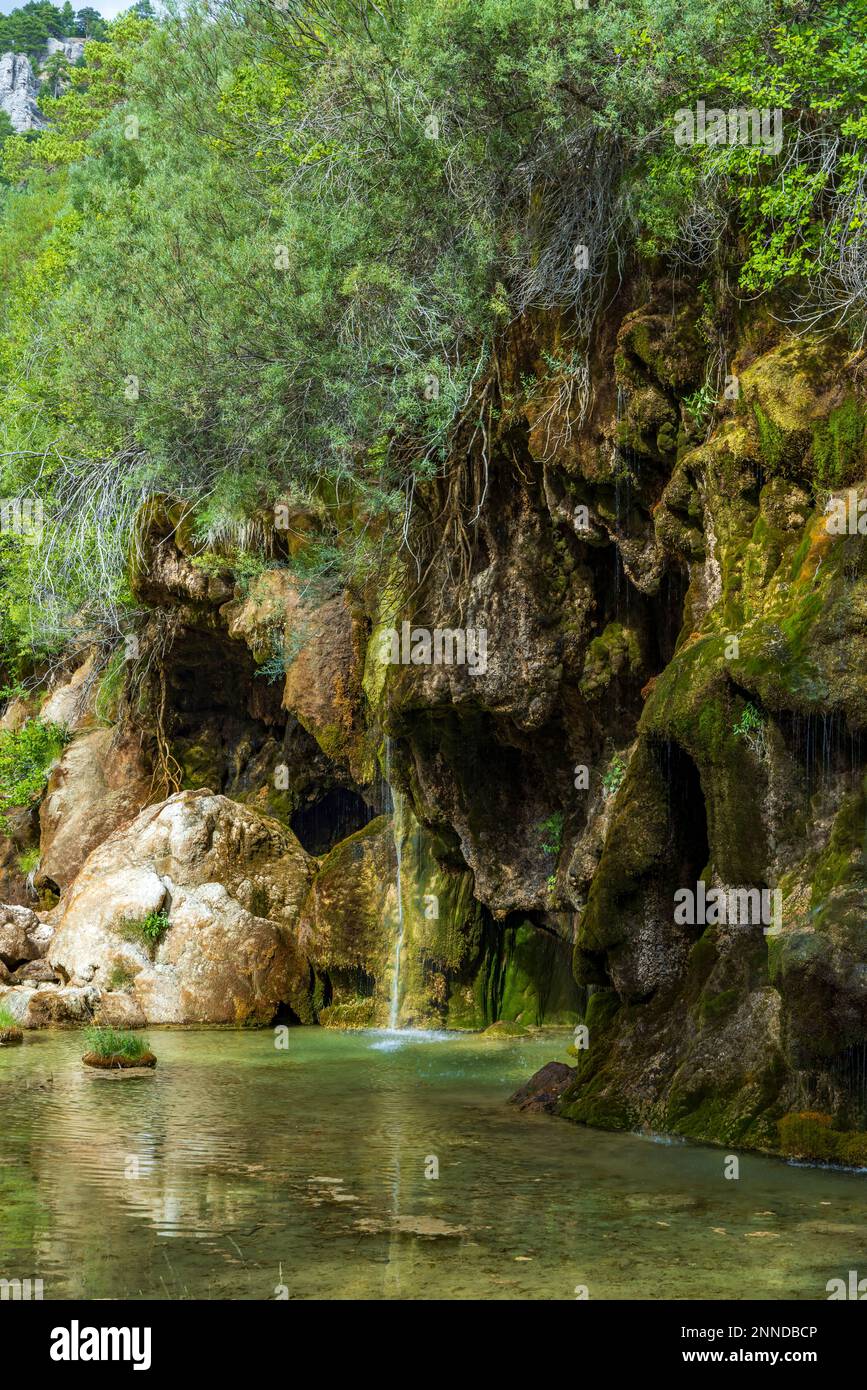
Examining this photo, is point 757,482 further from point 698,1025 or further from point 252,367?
point 252,367

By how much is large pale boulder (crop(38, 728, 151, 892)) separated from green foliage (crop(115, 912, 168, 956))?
5023 mm

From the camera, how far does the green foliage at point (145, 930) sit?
738 inches

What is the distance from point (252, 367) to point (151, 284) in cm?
262

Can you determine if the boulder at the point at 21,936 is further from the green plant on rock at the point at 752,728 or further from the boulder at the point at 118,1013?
the green plant on rock at the point at 752,728

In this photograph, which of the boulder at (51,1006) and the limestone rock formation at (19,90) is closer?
the boulder at (51,1006)

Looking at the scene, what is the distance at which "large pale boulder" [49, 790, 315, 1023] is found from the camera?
60.5 ft

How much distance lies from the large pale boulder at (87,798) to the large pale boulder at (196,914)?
3.32 metres

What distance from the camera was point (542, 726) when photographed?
50.2ft

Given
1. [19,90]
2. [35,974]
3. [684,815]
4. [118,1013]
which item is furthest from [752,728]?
[19,90]

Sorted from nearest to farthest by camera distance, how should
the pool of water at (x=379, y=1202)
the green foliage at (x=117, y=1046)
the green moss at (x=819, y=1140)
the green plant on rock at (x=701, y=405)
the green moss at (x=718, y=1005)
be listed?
the pool of water at (x=379, y=1202), the green moss at (x=819, y=1140), the green moss at (x=718, y=1005), the green plant on rock at (x=701, y=405), the green foliage at (x=117, y=1046)

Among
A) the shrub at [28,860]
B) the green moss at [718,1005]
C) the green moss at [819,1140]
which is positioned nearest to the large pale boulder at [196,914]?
the shrub at [28,860]

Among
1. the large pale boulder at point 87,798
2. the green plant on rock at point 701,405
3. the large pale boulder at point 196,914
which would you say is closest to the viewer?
the green plant on rock at point 701,405

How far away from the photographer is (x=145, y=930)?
18.8 m

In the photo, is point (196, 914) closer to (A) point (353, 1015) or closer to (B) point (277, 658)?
(A) point (353, 1015)
